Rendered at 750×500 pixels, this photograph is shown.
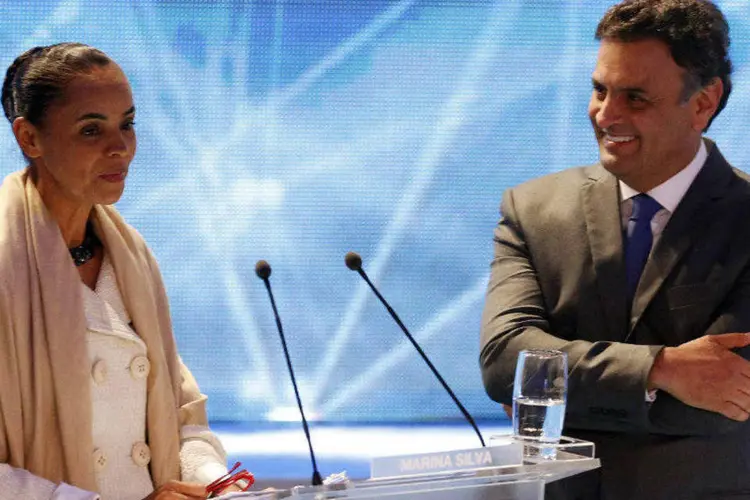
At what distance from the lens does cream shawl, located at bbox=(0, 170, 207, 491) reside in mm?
2750

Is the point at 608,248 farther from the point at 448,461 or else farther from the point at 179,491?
the point at 179,491

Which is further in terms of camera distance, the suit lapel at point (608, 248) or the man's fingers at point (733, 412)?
the suit lapel at point (608, 248)

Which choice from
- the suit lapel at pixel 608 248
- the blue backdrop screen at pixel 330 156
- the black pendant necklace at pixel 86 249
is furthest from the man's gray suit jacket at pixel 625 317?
the blue backdrop screen at pixel 330 156

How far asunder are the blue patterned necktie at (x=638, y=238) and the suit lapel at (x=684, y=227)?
3 cm

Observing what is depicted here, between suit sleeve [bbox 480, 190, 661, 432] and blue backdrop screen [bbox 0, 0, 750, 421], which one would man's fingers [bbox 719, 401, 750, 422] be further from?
blue backdrop screen [bbox 0, 0, 750, 421]

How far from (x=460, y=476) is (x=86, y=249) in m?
1.17

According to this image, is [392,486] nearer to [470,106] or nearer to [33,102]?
[33,102]

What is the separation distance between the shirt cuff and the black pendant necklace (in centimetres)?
56

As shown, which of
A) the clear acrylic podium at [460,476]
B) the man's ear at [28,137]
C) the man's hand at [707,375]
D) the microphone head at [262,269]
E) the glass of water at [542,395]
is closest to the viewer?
the clear acrylic podium at [460,476]

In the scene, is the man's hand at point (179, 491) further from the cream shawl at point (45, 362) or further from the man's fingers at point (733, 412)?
the man's fingers at point (733, 412)


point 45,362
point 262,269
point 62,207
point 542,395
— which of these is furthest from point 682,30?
point 45,362

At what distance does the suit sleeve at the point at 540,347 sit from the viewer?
112 inches

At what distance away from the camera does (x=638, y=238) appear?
3072mm

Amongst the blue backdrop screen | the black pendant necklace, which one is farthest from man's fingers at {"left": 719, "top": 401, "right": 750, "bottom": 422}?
the blue backdrop screen
